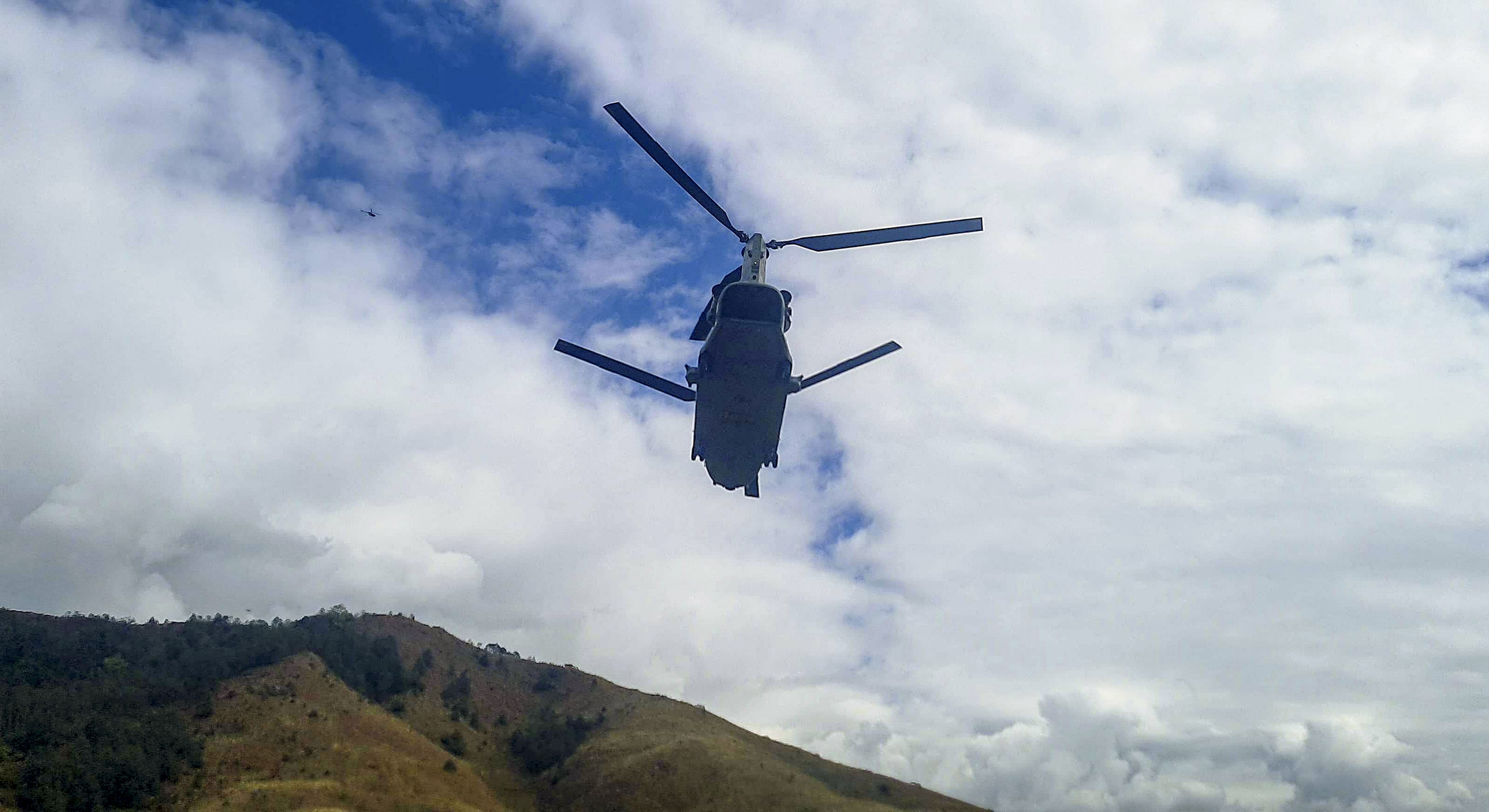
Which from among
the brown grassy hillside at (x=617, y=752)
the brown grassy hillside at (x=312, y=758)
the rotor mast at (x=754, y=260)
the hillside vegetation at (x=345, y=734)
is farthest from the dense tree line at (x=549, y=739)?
the rotor mast at (x=754, y=260)

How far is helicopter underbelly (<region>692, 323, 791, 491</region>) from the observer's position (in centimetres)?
2311

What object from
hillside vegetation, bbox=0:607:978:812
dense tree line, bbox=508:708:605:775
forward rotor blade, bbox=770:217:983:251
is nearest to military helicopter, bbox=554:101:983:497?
forward rotor blade, bbox=770:217:983:251

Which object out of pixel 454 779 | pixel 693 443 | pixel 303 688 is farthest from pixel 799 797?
pixel 693 443

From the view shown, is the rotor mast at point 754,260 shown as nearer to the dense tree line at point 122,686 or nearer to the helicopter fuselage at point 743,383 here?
the helicopter fuselage at point 743,383

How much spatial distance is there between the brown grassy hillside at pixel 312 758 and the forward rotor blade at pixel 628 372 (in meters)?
36.5

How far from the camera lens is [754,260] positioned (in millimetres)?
23125

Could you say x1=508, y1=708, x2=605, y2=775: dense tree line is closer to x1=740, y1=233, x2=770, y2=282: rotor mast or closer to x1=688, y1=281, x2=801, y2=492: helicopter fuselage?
x1=688, y1=281, x2=801, y2=492: helicopter fuselage

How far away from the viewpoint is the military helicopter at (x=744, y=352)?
70.2 ft

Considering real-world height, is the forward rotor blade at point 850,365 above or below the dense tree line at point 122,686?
above

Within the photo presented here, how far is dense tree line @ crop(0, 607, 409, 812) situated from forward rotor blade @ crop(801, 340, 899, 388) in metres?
43.8

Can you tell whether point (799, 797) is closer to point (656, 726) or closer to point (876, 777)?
point (876, 777)

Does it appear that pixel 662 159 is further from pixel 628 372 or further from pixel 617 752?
pixel 617 752

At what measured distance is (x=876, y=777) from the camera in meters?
67.8

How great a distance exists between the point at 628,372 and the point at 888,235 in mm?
8118
